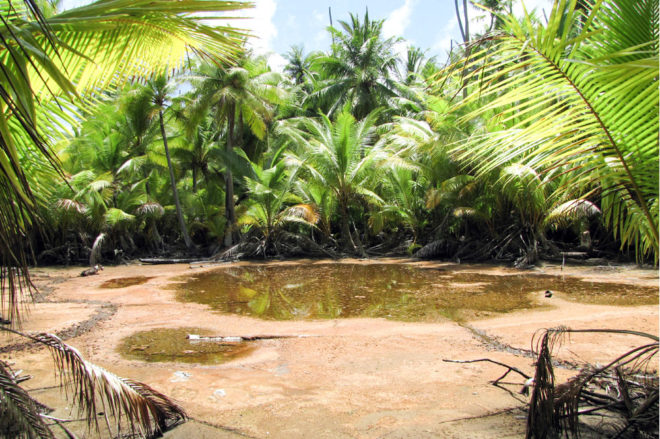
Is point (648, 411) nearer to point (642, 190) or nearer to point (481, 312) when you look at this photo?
point (642, 190)

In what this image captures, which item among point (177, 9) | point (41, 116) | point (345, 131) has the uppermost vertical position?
point (345, 131)

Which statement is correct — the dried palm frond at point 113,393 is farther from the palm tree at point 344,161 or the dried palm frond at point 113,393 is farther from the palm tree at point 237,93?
the palm tree at point 237,93

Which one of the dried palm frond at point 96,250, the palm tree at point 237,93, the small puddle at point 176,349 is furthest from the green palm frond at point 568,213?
the dried palm frond at point 96,250

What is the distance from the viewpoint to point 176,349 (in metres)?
4.70

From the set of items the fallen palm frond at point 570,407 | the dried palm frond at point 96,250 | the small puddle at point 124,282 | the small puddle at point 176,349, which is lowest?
the small puddle at point 176,349

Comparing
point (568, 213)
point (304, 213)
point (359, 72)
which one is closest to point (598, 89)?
point (568, 213)

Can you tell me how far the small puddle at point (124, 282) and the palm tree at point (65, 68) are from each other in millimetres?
7504

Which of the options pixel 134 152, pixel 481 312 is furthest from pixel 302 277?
pixel 134 152

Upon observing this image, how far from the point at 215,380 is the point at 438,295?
4.70 m

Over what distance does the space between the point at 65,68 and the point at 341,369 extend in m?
3.23

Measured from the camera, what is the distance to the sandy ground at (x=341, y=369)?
293 centimetres

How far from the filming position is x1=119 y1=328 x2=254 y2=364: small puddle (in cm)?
440

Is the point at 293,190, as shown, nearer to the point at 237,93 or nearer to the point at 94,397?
the point at 237,93

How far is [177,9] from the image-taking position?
1.66 m
